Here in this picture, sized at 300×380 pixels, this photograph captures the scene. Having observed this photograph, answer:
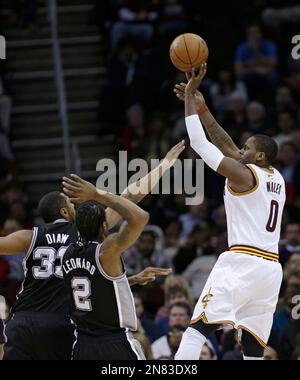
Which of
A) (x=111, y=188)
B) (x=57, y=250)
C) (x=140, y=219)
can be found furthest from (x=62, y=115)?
(x=140, y=219)

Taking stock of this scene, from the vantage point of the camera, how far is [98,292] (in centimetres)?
851

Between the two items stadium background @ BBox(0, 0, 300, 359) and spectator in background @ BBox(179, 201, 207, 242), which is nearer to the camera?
spectator in background @ BBox(179, 201, 207, 242)

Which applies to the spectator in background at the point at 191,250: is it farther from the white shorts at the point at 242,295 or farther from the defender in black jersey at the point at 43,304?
the defender in black jersey at the point at 43,304

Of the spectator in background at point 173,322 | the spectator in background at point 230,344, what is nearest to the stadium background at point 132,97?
the spectator in background at point 173,322

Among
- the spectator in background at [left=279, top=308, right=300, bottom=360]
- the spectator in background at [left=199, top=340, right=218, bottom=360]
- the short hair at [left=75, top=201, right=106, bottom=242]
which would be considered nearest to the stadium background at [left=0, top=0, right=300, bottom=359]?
the spectator in background at [left=279, top=308, right=300, bottom=360]

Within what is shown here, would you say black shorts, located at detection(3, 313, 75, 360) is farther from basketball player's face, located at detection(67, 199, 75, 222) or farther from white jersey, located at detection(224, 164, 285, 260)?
white jersey, located at detection(224, 164, 285, 260)

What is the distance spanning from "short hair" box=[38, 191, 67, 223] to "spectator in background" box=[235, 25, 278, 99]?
26.8ft

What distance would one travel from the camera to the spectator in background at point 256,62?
1738cm

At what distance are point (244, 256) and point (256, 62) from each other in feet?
28.9

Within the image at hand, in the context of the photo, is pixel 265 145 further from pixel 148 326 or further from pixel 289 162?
pixel 289 162

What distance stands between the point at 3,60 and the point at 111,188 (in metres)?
4.35

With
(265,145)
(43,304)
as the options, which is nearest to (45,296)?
(43,304)

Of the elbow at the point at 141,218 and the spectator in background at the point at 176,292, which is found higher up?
the elbow at the point at 141,218

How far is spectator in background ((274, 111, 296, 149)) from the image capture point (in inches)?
635
